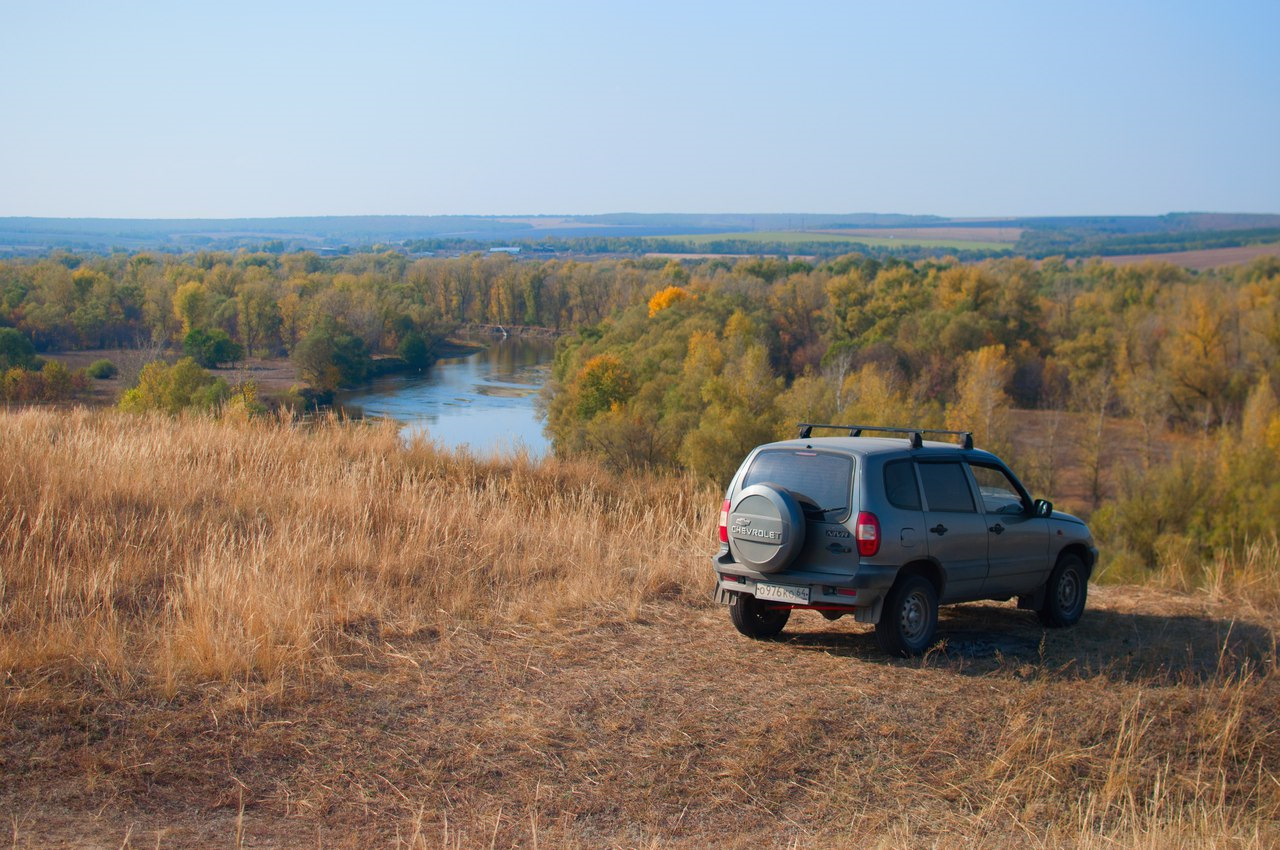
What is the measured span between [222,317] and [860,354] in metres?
48.2

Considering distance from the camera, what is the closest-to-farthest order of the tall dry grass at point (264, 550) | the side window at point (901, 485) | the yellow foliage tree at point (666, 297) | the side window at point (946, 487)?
the tall dry grass at point (264, 550), the side window at point (901, 485), the side window at point (946, 487), the yellow foliage tree at point (666, 297)

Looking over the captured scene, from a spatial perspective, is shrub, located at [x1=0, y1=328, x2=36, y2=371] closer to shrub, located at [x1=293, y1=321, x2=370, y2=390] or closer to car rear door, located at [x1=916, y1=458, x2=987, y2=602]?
shrub, located at [x1=293, y1=321, x2=370, y2=390]

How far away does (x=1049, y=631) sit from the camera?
853cm

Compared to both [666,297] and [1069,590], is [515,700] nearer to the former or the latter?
[1069,590]

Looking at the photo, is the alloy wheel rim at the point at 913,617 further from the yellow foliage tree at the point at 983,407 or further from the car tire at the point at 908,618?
the yellow foliage tree at the point at 983,407

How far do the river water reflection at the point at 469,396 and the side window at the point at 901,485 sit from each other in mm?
24582

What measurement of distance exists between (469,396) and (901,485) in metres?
53.5

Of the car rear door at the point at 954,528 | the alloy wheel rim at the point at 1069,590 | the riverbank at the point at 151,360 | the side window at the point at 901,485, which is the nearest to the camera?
the side window at the point at 901,485

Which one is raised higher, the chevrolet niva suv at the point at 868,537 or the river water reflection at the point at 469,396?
the chevrolet niva suv at the point at 868,537

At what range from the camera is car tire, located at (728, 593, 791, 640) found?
7691mm

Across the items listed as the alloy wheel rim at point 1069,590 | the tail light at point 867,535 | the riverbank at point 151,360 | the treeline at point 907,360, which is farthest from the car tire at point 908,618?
the treeline at point 907,360

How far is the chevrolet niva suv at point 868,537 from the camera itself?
7086mm

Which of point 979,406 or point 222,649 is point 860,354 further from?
point 222,649

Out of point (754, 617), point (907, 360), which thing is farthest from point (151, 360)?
point (907, 360)
